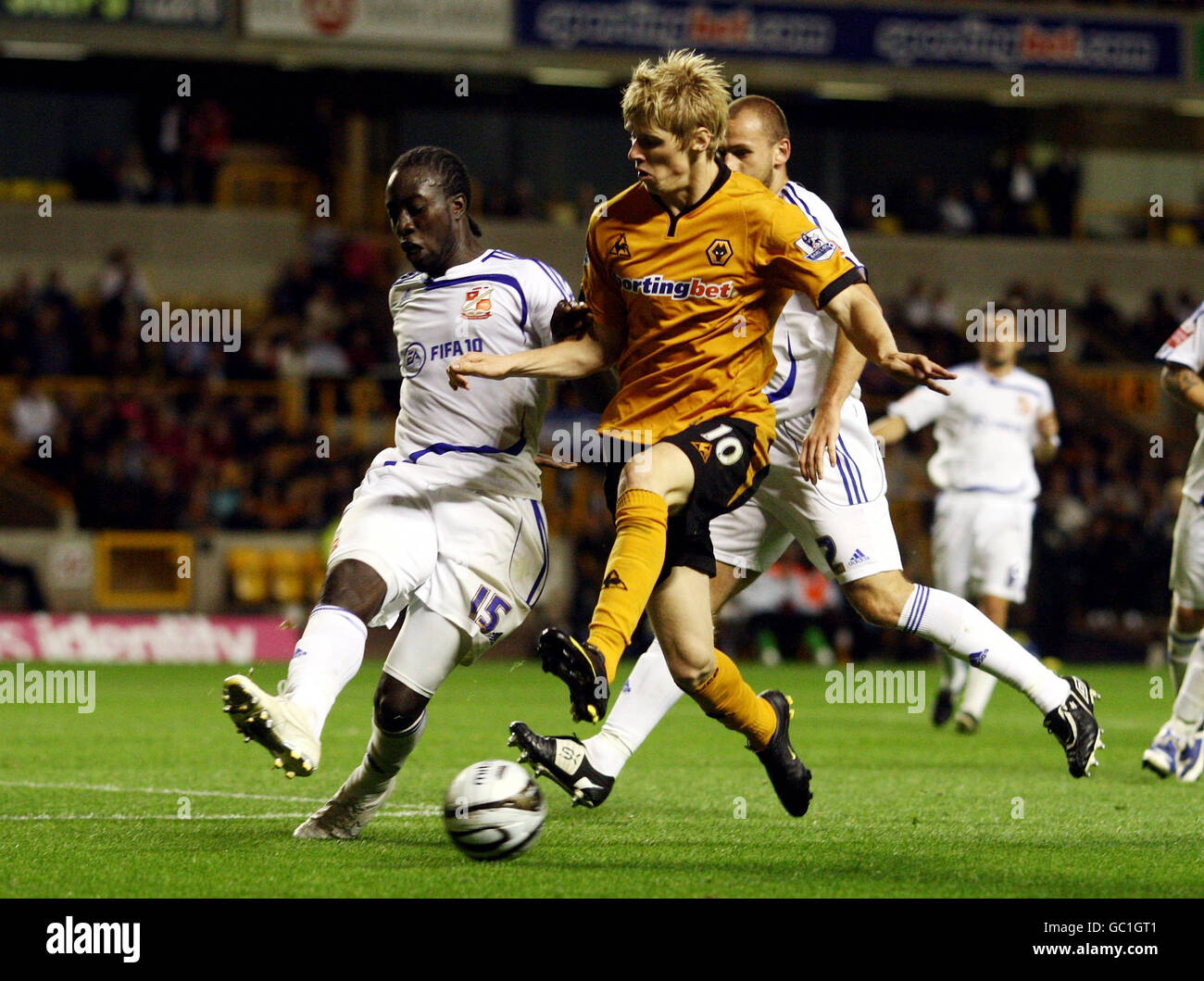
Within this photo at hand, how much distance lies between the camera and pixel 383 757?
5.60 metres

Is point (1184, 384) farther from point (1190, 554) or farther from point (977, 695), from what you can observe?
point (977, 695)

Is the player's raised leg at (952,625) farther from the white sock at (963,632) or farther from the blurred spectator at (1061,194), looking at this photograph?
the blurred spectator at (1061,194)

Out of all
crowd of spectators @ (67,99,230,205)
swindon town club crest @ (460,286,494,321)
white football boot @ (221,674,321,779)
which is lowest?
white football boot @ (221,674,321,779)

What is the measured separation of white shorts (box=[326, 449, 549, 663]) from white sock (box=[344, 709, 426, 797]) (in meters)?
0.31

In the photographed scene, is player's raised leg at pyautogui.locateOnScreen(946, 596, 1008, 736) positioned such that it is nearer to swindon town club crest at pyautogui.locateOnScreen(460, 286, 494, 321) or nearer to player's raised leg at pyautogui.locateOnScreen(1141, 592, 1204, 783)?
player's raised leg at pyautogui.locateOnScreen(1141, 592, 1204, 783)

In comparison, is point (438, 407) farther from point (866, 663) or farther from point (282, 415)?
point (282, 415)

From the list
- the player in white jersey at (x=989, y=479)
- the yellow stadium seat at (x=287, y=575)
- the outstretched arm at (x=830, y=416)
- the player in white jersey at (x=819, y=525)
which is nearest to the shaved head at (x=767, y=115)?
the player in white jersey at (x=819, y=525)

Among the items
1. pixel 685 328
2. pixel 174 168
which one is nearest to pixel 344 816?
pixel 685 328

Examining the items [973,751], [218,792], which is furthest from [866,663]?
[218,792]

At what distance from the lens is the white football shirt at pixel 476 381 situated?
5652mm

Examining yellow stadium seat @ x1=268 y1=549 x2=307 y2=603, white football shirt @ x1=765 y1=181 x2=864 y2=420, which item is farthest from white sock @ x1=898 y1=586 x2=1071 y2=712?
yellow stadium seat @ x1=268 y1=549 x2=307 y2=603

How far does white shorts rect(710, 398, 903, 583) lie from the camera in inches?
247

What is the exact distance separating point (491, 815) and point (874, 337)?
1.79 m

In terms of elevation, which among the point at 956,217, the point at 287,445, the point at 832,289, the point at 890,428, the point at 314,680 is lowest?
the point at 287,445
